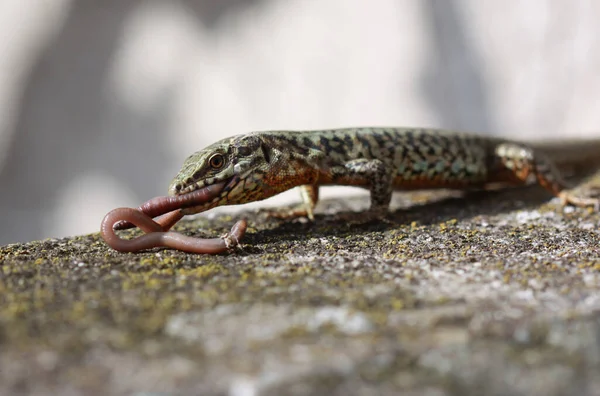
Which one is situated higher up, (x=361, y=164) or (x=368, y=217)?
(x=361, y=164)

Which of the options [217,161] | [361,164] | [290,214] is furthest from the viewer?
[290,214]

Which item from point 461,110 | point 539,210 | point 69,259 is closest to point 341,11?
point 461,110

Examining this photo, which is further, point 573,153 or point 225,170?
point 573,153

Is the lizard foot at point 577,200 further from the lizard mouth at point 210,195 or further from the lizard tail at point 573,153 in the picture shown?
the lizard mouth at point 210,195

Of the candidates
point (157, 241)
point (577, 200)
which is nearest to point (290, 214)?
point (157, 241)

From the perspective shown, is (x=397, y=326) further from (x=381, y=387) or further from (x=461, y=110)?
(x=461, y=110)

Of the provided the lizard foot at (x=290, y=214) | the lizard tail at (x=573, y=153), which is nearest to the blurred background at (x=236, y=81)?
the lizard tail at (x=573, y=153)

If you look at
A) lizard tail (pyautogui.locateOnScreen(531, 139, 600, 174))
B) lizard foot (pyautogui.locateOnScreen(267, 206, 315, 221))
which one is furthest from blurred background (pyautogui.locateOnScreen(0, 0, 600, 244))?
lizard foot (pyautogui.locateOnScreen(267, 206, 315, 221))

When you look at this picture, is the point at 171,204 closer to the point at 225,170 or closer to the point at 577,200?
the point at 225,170
